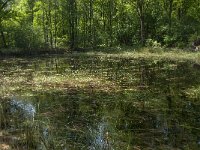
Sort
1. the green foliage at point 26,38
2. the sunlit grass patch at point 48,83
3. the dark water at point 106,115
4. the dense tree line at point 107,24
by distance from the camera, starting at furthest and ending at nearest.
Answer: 1. the dense tree line at point 107,24
2. the green foliage at point 26,38
3. the sunlit grass patch at point 48,83
4. the dark water at point 106,115

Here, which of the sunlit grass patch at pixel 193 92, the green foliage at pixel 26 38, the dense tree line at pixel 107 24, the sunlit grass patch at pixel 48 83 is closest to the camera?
the sunlit grass patch at pixel 193 92

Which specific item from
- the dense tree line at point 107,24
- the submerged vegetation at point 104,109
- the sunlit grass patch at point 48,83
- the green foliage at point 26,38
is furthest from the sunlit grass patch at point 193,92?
the green foliage at point 26,38

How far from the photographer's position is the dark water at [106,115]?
29.0 ft

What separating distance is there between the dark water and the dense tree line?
26.0 meters

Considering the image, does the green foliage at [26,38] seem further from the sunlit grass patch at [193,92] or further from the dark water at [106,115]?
the sunlit grass patch at [193,92]

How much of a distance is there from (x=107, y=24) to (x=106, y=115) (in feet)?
157

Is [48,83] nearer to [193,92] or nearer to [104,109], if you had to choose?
[104,109]

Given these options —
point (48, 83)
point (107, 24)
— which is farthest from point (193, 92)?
point (107, 24)

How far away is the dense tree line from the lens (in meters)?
46.0

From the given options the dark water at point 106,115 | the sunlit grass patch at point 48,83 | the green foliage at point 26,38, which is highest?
the green foliage at point 26,38

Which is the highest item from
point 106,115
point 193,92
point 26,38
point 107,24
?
point 107,24

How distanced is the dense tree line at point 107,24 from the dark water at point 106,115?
26.0m

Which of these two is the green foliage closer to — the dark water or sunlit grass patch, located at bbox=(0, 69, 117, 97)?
sunlit grass patch, located at bbox=(0, 69, 117, 97)

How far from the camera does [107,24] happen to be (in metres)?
58.8
